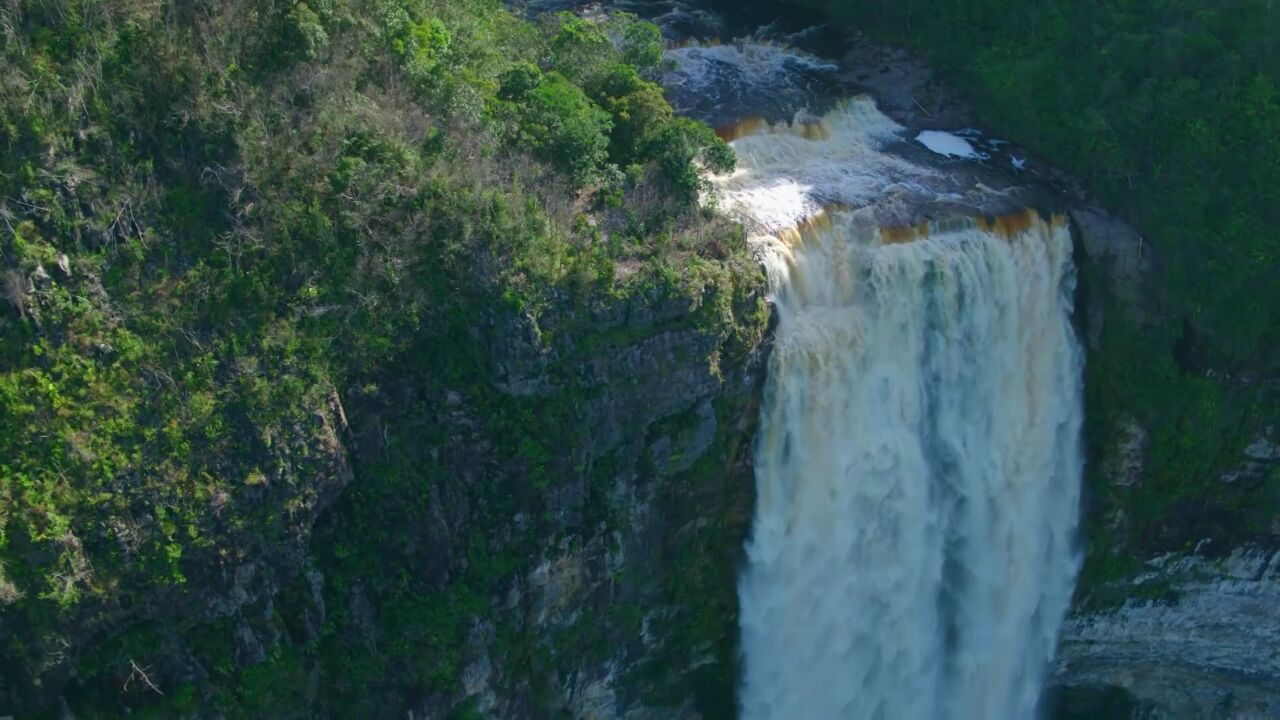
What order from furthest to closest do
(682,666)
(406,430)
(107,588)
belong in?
(682,666), (406,430), (107,588)

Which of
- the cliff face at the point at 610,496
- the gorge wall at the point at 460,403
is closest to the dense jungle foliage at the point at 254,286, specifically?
the gorge wall at the point at 460,403

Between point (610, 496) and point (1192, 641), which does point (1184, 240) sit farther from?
point (610, 496)

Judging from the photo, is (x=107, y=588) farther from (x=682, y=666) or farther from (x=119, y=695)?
(x=682, y=666)

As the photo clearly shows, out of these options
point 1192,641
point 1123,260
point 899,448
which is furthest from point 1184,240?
point 1192,641

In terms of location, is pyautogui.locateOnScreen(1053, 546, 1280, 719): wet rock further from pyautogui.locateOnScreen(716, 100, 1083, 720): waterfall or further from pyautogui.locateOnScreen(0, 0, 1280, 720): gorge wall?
pyautogui.locateOnScreen(716, 100, 1083, 720): waterfall

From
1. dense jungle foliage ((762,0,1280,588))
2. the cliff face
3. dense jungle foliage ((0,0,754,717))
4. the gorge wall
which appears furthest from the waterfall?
dense jungle foliage ((0,0,754,717))

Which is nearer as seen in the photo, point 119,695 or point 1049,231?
point 119,695

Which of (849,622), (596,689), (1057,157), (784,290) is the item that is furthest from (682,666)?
(1057,157)
